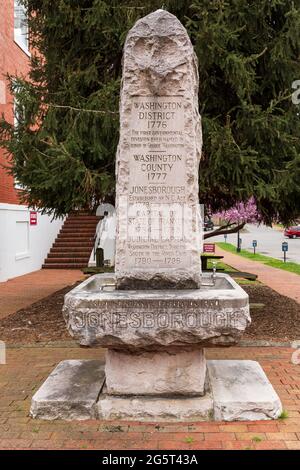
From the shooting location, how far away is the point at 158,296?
4.32 m

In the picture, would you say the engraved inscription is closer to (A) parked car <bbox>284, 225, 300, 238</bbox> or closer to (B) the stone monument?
(B) the stone monument

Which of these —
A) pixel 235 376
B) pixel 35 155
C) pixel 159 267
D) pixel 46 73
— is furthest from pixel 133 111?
→ pixel 46 73

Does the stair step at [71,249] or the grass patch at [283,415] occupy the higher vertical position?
the stair step at [71,249]

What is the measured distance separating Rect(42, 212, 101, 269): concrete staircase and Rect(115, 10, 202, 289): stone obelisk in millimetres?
13548

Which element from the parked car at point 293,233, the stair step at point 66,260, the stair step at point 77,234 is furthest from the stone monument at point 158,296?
the parked car at point 293,233

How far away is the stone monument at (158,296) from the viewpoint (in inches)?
166

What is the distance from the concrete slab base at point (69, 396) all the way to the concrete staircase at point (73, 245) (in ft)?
44.1

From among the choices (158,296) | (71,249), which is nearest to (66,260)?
(71,249)

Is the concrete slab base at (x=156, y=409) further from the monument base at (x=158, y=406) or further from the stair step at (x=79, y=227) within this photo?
the stair step at (x=79, y=227)

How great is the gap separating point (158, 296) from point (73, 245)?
1615 centimetres

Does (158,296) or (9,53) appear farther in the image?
(9,53)

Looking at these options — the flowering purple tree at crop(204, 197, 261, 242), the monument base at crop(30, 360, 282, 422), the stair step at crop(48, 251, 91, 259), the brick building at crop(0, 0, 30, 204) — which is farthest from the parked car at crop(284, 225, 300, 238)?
the monument base at crop(30, 360, 282, 422)

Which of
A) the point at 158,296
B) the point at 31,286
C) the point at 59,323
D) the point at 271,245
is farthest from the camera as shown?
the point at 271,245

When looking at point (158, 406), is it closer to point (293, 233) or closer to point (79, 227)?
point (79, 227)
